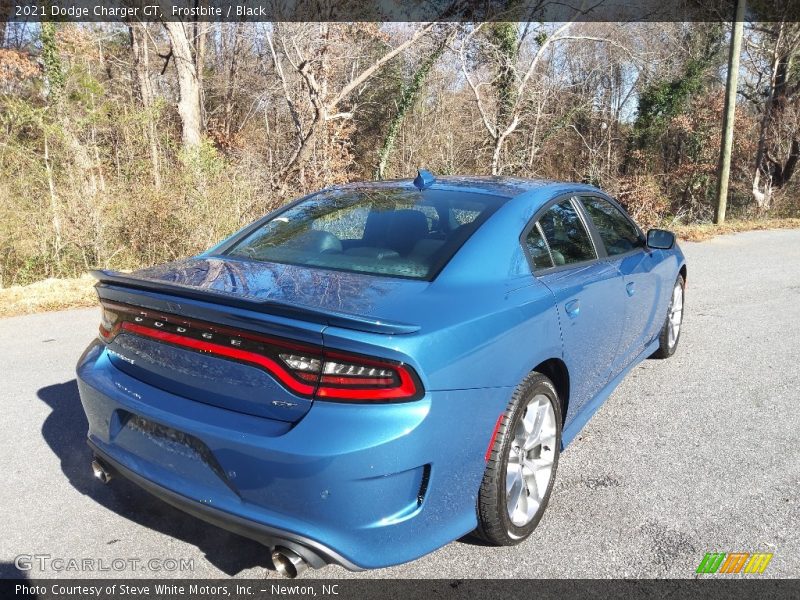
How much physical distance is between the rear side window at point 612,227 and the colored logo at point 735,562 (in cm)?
175

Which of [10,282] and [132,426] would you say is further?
[10,282]

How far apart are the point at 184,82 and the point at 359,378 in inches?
624

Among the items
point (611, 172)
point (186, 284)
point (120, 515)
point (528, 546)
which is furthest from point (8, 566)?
point (611, 172)

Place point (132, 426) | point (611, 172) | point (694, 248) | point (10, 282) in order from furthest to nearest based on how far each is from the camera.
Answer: point (611, 172) < point (694, 248) < point (10, 282) < point (132, 426)

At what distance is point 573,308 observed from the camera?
291cm

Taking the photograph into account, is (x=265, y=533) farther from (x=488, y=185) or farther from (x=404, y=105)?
(x=404, y=105)

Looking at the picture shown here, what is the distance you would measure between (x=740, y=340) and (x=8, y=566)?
5600mm

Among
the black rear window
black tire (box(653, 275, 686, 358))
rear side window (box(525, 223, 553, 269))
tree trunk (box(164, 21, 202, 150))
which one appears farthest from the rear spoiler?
tree trunk (box(164, 21, 202, 150))

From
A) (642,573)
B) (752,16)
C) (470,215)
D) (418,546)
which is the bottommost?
(642,573)

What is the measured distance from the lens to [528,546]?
100 inches

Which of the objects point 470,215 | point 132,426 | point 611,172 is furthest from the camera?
point 611,172

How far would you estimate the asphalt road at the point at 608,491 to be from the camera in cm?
245

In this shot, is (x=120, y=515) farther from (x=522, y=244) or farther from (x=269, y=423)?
(x=522, y=244)

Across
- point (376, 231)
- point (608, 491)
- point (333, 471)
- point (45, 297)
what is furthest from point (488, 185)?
point (45, 297)
